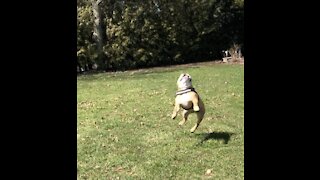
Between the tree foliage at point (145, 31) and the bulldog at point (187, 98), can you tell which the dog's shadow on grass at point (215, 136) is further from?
the tree foliage at point (145, 31)

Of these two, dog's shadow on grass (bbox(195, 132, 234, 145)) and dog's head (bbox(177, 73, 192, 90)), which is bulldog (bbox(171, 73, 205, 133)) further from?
dog's shadow on grass (bbox(195, 132, 234, 145))

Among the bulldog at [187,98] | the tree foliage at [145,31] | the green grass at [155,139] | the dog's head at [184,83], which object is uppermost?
the tree foliage at [145,31]

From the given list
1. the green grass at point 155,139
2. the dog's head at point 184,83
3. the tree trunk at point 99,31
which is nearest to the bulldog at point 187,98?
the dog's head at point 184,83

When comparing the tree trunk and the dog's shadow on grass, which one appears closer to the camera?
the dog's shadow on grass

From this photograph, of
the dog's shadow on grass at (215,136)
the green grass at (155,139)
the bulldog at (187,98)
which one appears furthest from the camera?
the dog's shadow on grass at (215,136)

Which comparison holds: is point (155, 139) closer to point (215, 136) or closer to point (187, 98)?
point (215, 136)

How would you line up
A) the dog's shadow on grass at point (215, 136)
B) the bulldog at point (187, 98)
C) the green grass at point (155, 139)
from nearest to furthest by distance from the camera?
the green grass at point (155, 139) → the bulldog at point (187, 98) → the dog's shadow on grass at point (215, 136)

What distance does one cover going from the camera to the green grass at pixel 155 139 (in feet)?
12.5

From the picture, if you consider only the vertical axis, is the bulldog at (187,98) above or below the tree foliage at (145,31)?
below

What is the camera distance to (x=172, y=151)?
4.38 meters

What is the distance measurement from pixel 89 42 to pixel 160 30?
2.59m

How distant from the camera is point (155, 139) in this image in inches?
194

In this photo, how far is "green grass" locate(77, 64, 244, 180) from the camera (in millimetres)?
3824

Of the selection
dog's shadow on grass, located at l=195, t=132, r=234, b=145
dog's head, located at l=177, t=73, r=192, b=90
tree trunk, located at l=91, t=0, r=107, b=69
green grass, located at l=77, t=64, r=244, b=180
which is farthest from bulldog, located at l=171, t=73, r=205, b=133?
tree trunk, located at l=91, t=0, r=107, b=69
